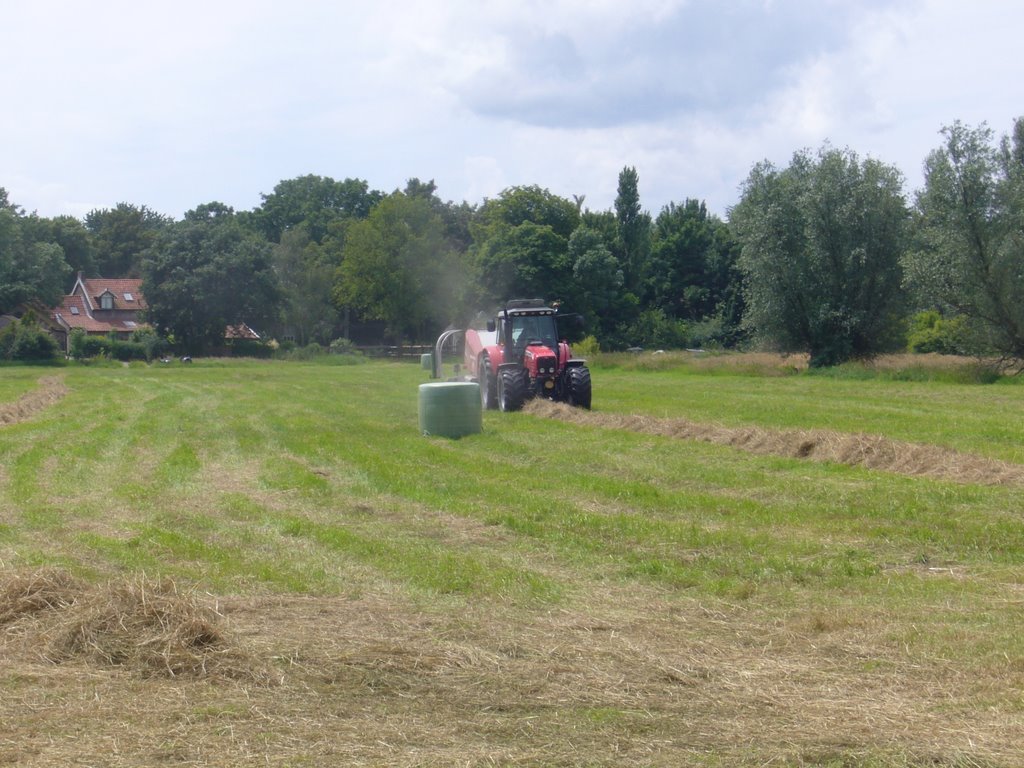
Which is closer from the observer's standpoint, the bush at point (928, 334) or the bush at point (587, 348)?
the bush at point (928, 334)

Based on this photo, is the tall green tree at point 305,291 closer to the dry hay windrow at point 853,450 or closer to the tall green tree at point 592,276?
the tall green tree at point 592,276

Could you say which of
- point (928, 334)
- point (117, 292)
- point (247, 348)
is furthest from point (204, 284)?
point (928, 334)

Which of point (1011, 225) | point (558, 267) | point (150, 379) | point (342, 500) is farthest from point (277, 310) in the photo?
point (342, 500)

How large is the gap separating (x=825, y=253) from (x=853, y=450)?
102 ft

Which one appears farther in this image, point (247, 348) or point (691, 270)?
point (691, 270)

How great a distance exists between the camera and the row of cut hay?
237 inches

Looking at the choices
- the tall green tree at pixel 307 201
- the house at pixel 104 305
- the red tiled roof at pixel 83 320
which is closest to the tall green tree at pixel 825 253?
the red tiled roof at pixel 83 320

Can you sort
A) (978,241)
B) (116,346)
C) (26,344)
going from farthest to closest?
(116,346), (26,344), (978,241)

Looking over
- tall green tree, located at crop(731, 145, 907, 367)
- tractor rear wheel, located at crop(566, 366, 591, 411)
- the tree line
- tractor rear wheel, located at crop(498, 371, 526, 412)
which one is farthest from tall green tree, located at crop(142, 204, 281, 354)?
tractor rear wheel, located at crop(566, 366, 591, 411)

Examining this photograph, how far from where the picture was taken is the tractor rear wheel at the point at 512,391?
22.6m

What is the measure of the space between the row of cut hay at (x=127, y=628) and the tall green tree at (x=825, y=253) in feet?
131

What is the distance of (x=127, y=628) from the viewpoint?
20.9 feet

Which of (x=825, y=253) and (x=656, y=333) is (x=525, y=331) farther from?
(x=656, y=333)

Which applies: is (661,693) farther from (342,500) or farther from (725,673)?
(342,500)
